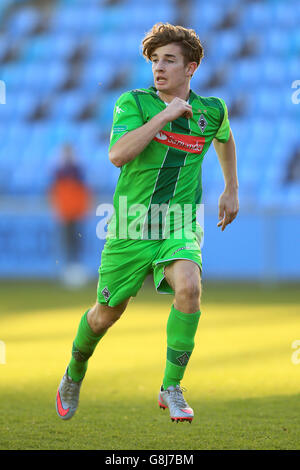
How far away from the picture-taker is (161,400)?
3.35 metres

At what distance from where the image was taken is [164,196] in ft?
11.5

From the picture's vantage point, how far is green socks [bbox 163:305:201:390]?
3.34 metres

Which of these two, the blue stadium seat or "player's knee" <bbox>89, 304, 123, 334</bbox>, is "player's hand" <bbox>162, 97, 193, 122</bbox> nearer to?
"player's knee" <bbox>89, 304, 123, 334</bbox>

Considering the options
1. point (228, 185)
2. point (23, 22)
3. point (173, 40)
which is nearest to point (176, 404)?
point (228, 185)

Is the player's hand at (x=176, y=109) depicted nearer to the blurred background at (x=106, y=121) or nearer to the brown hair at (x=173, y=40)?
the brown hair at (x=173, y=40)

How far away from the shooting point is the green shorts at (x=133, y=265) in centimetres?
342

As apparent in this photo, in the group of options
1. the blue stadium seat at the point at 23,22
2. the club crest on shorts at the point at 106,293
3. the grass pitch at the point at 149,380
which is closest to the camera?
the grass pitch at the point at 149,380

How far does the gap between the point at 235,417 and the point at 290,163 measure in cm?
955

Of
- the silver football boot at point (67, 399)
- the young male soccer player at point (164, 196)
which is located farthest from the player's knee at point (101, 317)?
the silver football boot at point (67, 399)

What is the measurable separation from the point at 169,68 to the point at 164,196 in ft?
1.74

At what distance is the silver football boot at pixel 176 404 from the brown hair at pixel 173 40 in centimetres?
136

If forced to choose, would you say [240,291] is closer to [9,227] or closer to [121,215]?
[9,227]

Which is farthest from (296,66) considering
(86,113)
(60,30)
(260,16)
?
(60,30)

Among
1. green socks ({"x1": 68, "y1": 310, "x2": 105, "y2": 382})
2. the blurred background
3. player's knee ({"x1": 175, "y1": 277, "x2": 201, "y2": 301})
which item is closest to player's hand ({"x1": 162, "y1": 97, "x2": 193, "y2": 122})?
player's knee ({"x1": 175, "y1": 277, "x2": 201, "y2": 301})
